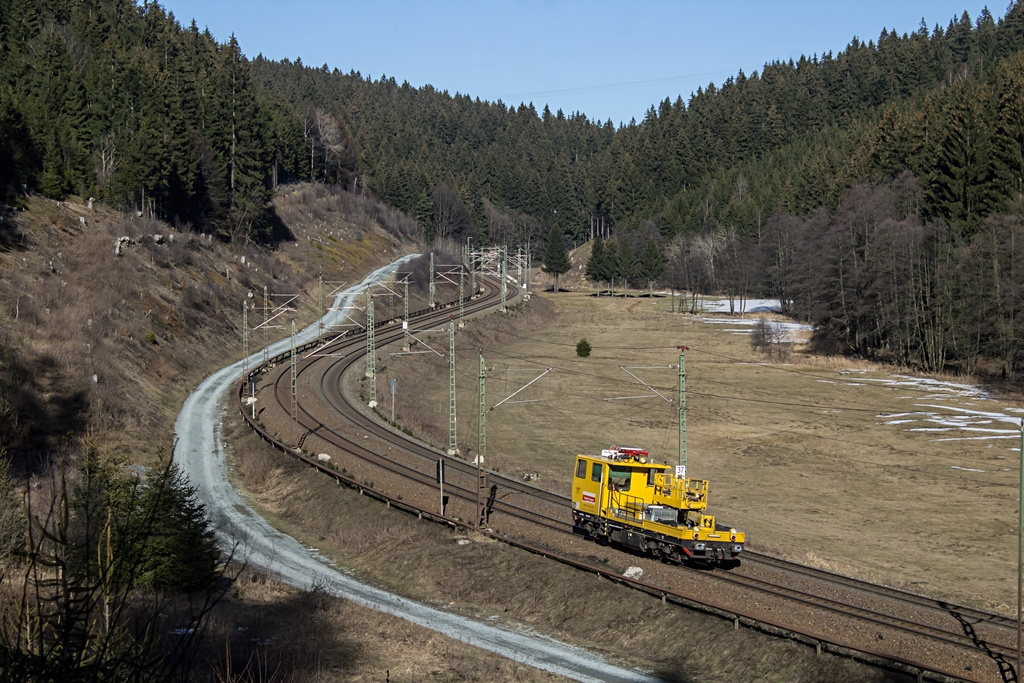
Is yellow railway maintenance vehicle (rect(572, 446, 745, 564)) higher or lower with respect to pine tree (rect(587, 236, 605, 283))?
lower

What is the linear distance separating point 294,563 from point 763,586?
18.9 m

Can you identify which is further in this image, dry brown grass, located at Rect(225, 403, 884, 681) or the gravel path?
the gravel path

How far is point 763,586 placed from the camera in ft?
93.0

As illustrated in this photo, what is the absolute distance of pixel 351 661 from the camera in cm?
2320

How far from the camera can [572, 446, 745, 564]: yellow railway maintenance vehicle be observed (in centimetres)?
2939

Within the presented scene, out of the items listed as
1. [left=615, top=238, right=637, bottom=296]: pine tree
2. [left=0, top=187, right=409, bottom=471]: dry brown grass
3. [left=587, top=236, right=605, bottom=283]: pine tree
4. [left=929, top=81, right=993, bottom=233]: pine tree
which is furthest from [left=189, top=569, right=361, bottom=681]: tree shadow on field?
[left=587, top=236, right=605, bottom=283]: pine tree

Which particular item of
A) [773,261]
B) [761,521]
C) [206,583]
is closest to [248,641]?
[206,583]

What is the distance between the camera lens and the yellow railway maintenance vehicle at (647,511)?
96.4 ft

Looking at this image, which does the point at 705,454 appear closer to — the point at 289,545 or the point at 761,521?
the point at 761,521

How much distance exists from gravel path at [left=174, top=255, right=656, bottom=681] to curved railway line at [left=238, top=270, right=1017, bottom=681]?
3859 millimetres

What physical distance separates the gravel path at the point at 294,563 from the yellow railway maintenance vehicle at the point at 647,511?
5.76 m

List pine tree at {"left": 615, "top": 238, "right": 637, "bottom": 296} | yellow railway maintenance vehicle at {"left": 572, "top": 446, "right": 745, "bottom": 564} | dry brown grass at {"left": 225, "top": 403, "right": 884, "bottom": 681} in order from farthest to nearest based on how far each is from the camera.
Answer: pine tree at {"left": 615, "top": 238, "right": 637, "bottom": 296} → yellow railway maintenance vehicle at {"left": 572, "top": 446, "right": 745, "bottom": 564} → dry brown grass at {"left": 225, "top": 403, "right": 884, "bottom": 681}

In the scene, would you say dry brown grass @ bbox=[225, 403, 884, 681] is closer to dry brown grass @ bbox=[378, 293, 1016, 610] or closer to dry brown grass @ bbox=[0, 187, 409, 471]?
dry brown grass @ bbox=[378, 293, 1016, 610]

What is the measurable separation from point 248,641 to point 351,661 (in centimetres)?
269
